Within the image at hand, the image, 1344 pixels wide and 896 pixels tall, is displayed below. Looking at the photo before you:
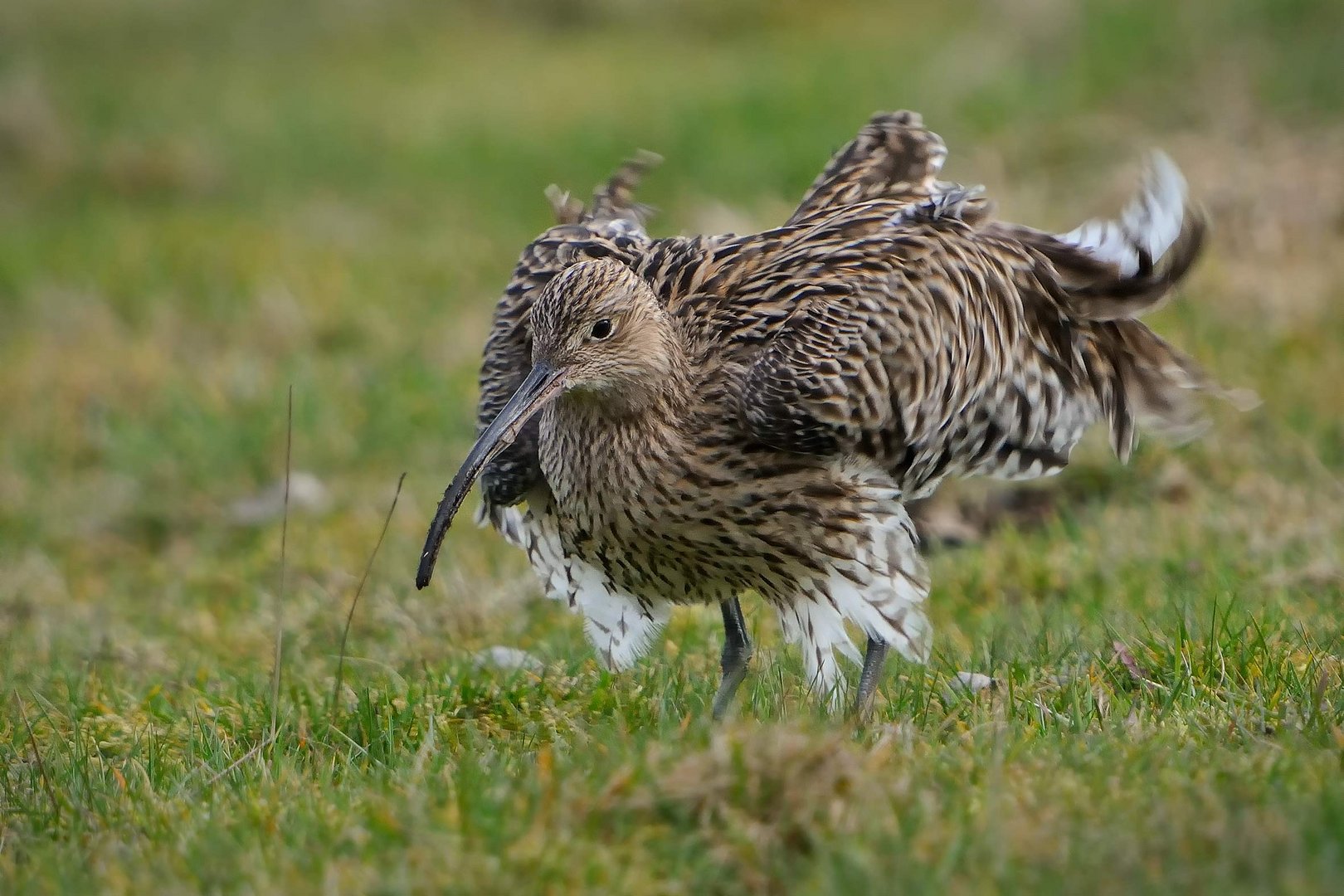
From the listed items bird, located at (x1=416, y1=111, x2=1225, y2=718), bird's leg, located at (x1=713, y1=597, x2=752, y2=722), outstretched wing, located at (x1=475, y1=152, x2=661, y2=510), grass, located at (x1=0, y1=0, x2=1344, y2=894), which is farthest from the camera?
outstretched wing, located at (x1=475, y1=152, x2=661, y2=510)

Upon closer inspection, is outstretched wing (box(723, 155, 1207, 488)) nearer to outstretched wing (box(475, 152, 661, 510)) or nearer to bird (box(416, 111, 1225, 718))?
bird (box(416, 111, 1225, 718))

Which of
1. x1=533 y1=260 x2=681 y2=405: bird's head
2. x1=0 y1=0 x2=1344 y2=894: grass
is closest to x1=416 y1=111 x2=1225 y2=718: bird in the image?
x1=533 y1=260 x2=681 y2=405: bird's head

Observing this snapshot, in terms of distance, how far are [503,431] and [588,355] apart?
329 mm

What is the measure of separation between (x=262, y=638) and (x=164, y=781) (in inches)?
84.8

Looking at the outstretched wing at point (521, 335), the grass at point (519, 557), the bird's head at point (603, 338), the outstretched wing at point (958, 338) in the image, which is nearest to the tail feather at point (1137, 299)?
the outstretched wing at point (958, 338)

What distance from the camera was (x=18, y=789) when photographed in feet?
14.4

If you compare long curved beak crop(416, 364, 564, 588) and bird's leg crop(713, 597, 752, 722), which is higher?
long curved beak crop(416, 364, 564, 588)

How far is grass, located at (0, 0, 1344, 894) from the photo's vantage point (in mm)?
3633

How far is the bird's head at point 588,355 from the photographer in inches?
195

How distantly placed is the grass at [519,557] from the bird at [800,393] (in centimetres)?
33

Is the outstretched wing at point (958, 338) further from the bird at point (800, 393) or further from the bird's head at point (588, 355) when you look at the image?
the bird's head at point (588, 355)

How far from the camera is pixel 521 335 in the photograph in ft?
18.8

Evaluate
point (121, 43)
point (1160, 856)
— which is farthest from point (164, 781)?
point (121, 43)

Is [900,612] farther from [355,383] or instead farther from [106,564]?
[355,383]
